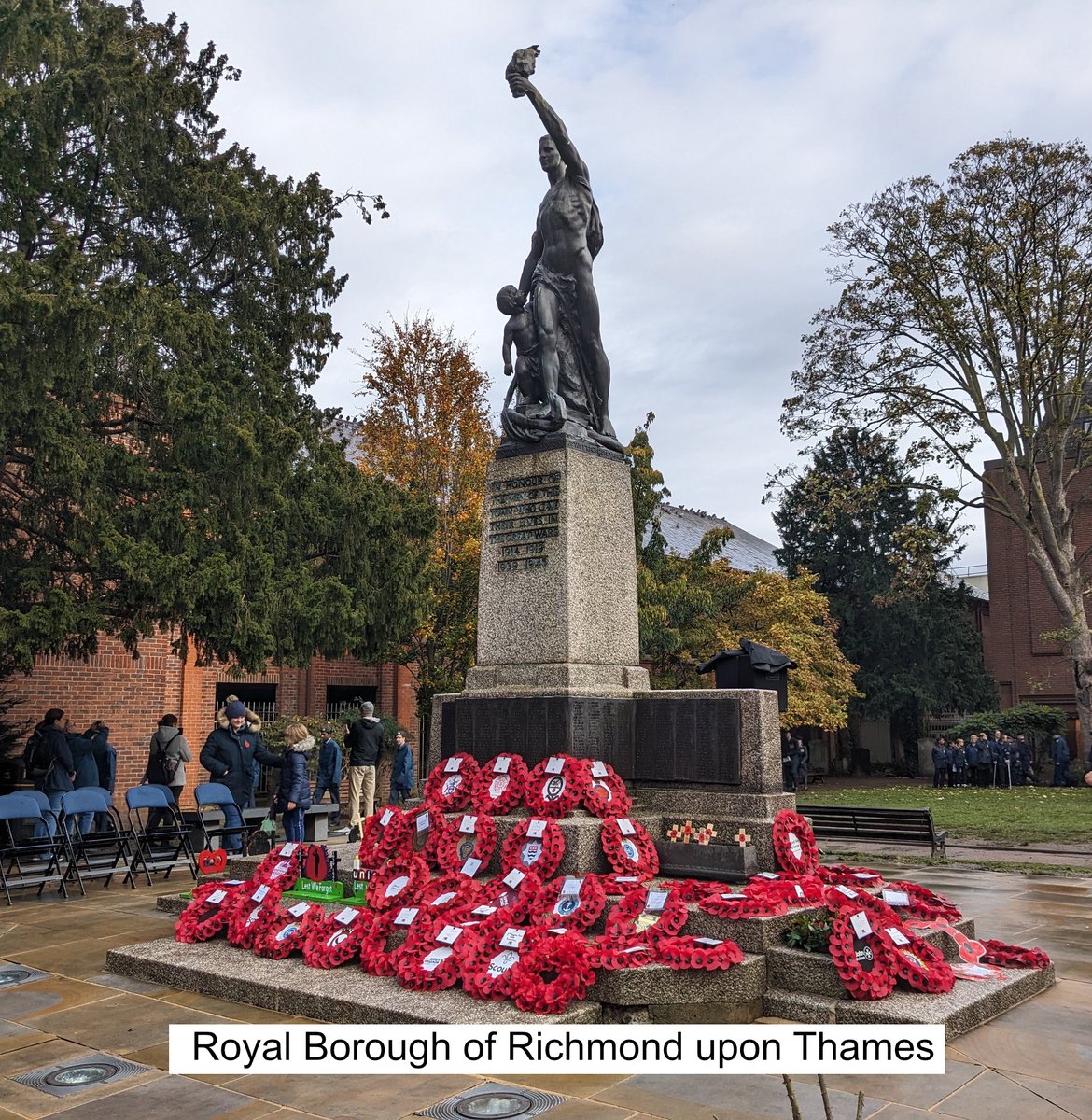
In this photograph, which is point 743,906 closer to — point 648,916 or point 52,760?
point 648,916

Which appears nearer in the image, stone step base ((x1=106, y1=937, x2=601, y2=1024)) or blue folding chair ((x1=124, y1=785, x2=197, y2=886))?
stone step base ((x1=106, y1=937, x2=601, y2=1024))

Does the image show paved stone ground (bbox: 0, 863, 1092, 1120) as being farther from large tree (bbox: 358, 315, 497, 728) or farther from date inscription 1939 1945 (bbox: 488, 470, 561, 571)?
large tree (bbox: 358, 315, 497, 728)

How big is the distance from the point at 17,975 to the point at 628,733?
4536 millimetres

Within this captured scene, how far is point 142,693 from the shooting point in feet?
65.5

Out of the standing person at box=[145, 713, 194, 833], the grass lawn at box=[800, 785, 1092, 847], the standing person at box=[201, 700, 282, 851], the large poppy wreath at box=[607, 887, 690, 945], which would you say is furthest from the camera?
the grass lawn at box=[800, 785, 1092, 847]

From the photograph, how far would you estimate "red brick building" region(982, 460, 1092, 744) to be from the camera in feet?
119

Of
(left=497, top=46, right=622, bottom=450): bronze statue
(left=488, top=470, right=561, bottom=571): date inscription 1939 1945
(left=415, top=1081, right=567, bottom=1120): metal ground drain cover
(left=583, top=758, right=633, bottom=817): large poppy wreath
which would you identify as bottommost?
(left=415, top=1081, right=567, bottom=1120): metal ground drain cover

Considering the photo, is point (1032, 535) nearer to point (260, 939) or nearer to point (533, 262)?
point (533, 262)

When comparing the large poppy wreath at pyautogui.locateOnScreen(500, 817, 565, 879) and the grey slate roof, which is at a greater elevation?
the grey slate roof

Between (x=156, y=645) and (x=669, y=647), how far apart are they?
36.0 ft

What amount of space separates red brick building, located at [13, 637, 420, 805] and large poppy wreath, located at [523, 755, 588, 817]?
411 inches

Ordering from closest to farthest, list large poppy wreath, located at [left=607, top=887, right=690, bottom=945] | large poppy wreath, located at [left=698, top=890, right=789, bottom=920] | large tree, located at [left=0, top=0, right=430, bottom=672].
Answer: large poppy wreath, located at [left=607, top=887, right=690, bottom=945]
large poppy wreath, located at [left=698, top=890, right=789, bottom=920]
large tree, located at [left=0, top=0, right=430, bottom=672]

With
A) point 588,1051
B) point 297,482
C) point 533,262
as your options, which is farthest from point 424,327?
point 588,1051
